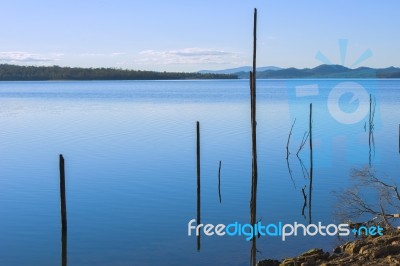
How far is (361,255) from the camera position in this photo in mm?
11672

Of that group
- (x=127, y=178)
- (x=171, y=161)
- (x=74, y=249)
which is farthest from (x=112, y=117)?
(x=74, y=249)

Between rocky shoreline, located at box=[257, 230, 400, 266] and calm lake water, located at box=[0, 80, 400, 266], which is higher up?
rocky shoreline, located at box=[257, 230, 400, 266]

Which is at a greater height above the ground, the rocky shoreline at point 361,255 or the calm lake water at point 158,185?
the rocky shoreline at point 361,255

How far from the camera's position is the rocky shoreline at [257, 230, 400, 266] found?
430 inches

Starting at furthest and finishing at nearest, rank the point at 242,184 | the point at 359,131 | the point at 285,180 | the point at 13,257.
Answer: the point at 359,131, the point at 285,180, the point at 242,184, the point at 13,257

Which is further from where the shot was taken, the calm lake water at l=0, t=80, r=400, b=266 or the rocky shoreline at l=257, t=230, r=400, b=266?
the calm lake water at l=0, t=80, r=400, b=266

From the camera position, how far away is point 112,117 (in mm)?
55281

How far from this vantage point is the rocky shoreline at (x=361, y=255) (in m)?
10.9

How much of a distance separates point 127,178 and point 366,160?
44.6ft

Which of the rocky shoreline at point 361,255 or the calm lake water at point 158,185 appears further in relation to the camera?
the calm lake water at point 158,185

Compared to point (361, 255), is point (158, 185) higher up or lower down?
lower down

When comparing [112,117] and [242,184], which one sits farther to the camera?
[112,117]

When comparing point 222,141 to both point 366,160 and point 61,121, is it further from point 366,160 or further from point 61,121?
point 61,121

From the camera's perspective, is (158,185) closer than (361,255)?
No
